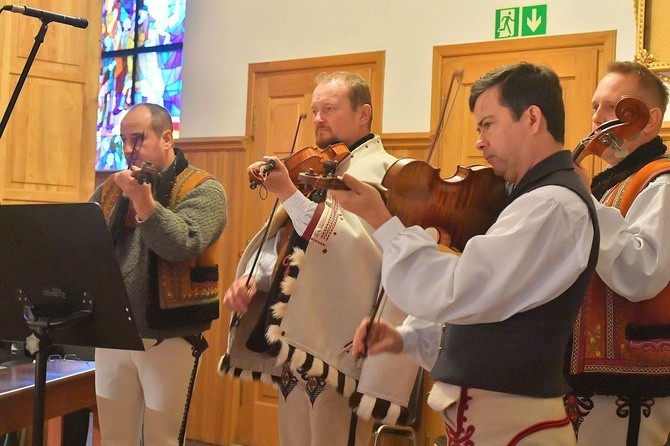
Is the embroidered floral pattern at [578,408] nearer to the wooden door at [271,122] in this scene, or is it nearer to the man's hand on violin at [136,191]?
the man's hand on violin at [136,191]

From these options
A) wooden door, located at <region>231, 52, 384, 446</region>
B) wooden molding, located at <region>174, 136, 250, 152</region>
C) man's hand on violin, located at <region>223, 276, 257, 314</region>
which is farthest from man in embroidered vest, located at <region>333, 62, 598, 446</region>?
wooden molding, located at <region>174, 136, 250, 152</region>

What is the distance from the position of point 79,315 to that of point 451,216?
0.98m

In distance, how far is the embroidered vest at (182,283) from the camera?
2635 millimetres

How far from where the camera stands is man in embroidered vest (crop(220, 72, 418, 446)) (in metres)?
2.41

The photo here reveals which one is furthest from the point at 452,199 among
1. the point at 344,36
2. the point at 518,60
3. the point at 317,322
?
the point at 344,36

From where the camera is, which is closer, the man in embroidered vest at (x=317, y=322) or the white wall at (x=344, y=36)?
the man in embroidered vest at (x=317, y=322)

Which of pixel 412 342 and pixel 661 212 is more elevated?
pixel 661 212

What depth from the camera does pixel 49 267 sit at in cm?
210

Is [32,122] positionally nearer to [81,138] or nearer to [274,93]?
[81,138]

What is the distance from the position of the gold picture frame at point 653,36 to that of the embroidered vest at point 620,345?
206cm

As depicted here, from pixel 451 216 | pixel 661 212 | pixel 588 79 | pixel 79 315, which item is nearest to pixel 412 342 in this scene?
pixel 451 216

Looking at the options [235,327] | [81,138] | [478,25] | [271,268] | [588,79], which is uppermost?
[478,25]

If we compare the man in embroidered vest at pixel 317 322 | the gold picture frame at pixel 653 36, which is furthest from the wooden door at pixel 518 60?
the man in embroidered vest at pixel 317 322

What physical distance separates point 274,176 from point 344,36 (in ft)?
8.66
